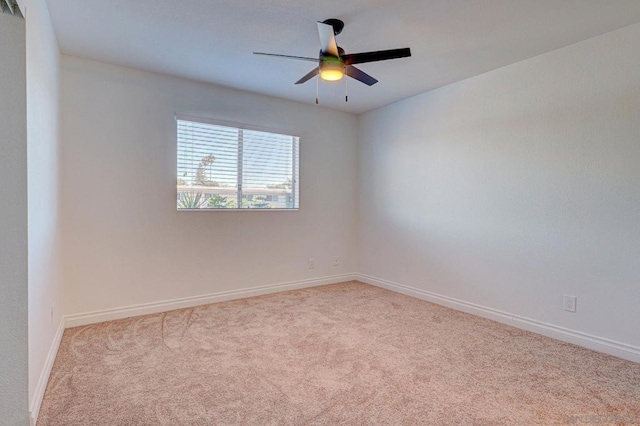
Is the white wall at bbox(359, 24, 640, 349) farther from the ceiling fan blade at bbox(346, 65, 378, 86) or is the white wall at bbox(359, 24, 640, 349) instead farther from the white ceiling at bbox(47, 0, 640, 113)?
the ceiling fan blade at bbox(346, 65, 378, 86)

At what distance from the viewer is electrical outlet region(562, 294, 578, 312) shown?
274cm

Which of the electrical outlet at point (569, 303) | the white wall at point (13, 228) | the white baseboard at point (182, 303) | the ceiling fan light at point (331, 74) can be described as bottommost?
the white baseboard at point (182, 303)

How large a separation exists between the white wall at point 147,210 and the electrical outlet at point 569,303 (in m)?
2.85

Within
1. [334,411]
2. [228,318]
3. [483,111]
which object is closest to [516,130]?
[483,111]

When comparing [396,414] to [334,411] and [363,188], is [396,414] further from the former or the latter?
[363,188]

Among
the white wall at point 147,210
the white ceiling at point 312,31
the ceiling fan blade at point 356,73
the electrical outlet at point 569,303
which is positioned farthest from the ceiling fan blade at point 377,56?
the electrical outlet at point 569,303

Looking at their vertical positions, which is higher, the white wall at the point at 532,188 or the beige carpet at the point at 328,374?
the white wall at the point at 532,188

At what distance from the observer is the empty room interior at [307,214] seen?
186 centimetres

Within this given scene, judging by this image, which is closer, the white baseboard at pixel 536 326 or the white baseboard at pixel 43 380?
the white baseboard at pixel 43 380

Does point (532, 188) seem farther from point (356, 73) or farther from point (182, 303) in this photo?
point (182, 303)

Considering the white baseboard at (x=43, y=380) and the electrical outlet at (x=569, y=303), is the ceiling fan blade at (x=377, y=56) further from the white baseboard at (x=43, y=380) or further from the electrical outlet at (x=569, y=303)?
the white baseboard at (x=43, y=380)

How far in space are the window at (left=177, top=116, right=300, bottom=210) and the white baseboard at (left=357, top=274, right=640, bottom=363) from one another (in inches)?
79.4

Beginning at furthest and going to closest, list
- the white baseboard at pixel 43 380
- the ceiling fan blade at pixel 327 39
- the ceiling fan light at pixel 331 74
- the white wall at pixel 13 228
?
the ceiling fan light at pixel 331 74
the ceiling fan blade at pixel 327 39
the white baseboard at pixel 43 380
the white wall at pixel 13 228

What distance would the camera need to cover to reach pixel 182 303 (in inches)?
141
